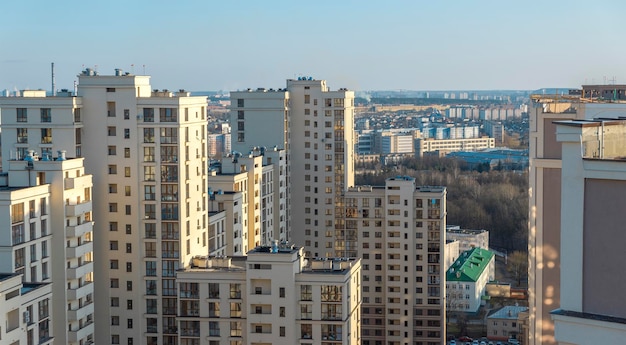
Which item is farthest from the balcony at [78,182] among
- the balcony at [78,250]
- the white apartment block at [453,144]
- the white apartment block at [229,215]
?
the white apartment block at [453,144]

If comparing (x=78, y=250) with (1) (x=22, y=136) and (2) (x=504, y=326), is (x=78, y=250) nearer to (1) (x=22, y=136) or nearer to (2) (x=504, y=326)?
(1) (x=22, y=136)

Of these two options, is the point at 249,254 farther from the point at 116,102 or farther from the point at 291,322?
the point at 116,102

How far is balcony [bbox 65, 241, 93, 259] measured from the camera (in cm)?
1006

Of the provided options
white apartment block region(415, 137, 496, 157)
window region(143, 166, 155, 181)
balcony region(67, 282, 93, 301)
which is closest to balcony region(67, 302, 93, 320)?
balcony region(67, 282, 93, 301)

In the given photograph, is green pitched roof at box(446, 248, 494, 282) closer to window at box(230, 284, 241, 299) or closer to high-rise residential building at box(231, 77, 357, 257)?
high-rise residential building at box(231, 77, 357, 257)

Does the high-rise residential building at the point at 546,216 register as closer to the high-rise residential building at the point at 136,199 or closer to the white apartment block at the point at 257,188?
the high-rise residential building at the point at 136,199

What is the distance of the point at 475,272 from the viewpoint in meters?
24.6

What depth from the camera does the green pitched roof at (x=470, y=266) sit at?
24.3m

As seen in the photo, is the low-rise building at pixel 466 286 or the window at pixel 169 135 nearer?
the window at pixel 169 135

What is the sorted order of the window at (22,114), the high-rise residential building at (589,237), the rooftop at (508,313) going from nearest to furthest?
1. the high-rise residential building at (589,237)
2. the window at (22,114)
3. the rooftop at (508,313)

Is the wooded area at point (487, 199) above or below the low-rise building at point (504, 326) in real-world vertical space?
above

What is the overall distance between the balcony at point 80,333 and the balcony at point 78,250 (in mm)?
786

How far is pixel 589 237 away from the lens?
2771mm

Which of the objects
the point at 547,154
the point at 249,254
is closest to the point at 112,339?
the point at 249,254
